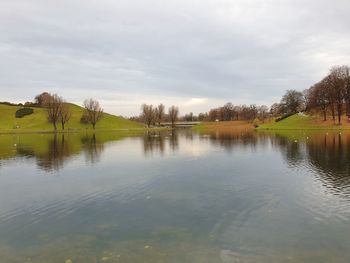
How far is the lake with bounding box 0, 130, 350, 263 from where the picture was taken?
14.5m

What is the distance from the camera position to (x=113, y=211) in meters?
20.9

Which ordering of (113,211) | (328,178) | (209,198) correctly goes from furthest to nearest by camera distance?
(328,178) → (209,198) → (113,211)

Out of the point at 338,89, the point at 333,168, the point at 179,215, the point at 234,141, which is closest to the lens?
the point at 179,215

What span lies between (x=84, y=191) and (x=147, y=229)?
11219 millimetres

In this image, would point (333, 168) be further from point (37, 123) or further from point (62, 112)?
point (37, 123)

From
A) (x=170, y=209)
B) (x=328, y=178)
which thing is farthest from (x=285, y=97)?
(x=170, y=209)

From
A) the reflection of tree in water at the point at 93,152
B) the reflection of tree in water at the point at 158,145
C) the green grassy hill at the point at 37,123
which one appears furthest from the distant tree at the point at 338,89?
the green grassy hill at the point at 37,123

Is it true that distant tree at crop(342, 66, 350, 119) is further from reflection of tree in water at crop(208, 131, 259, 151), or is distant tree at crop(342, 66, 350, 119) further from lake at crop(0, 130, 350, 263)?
lake at crop(0, 130, 350, 263)

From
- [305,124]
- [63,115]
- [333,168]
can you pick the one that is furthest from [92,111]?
[333,168]

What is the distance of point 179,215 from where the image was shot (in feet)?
64.8

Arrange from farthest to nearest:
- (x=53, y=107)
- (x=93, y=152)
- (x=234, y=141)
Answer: (x=53, y=107) → (x=234, y=141) → (x=93, y=152)

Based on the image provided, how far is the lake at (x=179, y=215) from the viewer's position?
14.5 m

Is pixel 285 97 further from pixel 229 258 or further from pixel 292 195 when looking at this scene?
pixel 229 258

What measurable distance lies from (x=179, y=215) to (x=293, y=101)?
597 feet
